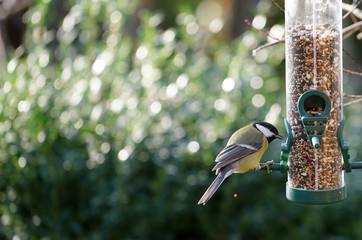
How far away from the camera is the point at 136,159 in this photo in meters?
5.45

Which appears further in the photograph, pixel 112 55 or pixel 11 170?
pixel 112 55

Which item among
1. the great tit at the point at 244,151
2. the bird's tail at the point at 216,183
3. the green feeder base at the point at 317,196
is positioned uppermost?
the great tit at the point at 244,151

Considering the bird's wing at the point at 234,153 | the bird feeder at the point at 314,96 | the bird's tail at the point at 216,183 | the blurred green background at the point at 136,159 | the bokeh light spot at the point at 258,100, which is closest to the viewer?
the bird's tail at the point at 216,183

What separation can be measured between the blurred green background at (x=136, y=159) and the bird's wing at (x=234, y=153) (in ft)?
4.82

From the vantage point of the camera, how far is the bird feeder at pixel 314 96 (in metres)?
3.71

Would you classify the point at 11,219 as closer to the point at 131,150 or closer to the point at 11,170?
the point at 11,170

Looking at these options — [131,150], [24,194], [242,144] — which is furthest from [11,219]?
[242,144]

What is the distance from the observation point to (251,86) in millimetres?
5734

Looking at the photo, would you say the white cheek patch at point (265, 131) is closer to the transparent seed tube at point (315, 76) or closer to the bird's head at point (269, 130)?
the bird's head at point (269, 130)

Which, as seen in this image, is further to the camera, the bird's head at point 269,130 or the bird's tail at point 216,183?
the bird's head at point 269,130

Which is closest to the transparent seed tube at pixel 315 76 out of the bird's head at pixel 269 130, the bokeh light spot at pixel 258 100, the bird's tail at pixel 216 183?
the bird's head at pixel 269 130

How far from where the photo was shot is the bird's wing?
3.81 meters

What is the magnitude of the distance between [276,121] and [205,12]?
13.4m

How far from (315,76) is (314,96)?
0.45ft
